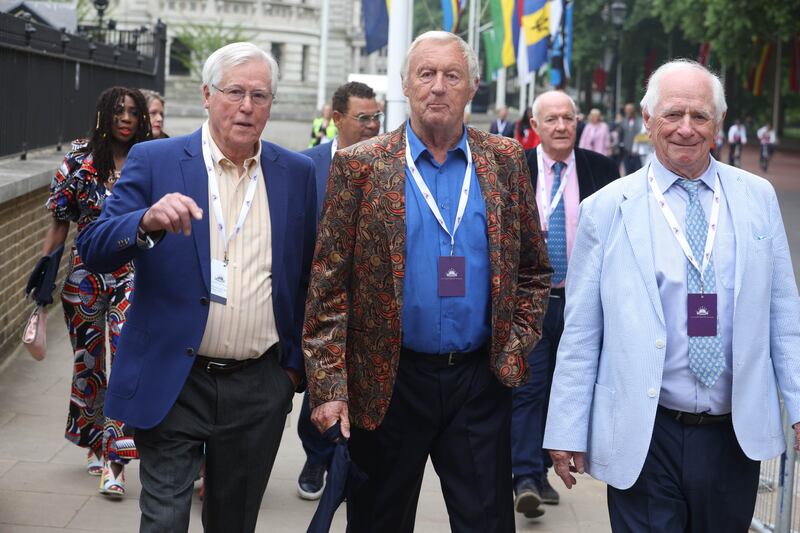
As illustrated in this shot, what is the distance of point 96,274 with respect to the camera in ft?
20.7

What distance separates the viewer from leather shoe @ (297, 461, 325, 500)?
6.68m

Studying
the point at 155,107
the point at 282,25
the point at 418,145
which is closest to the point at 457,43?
the point at 418,145

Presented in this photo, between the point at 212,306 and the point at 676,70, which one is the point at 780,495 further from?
the point at 212,306

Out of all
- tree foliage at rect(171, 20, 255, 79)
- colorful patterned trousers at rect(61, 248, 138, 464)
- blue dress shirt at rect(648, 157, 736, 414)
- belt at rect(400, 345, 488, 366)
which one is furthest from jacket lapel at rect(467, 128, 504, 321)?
tree foliage at rect(171, 20, 255, 79)

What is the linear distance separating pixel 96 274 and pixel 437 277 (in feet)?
8.81

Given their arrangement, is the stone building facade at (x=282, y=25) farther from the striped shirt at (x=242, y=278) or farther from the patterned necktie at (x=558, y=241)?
the striped shirt at (x=242, y=278)

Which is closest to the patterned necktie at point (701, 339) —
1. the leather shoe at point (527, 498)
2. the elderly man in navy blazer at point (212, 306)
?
the elderly man in navy blazer at point (212, 306)

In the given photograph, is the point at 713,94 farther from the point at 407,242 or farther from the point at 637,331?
the point at 407,242

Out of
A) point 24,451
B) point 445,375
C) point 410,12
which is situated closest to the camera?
point 445,375

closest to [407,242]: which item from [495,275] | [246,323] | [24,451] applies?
[495,275]

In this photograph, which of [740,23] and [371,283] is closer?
[371,283]

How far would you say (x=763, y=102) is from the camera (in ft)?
233

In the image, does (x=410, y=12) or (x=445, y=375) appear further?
(x=410, y=12)

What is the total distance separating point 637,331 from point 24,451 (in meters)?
4.48
